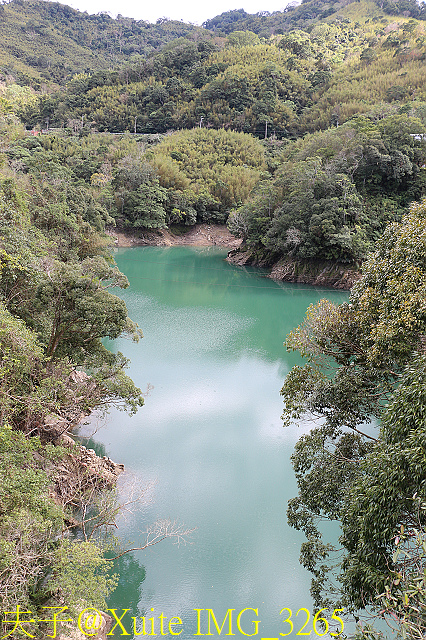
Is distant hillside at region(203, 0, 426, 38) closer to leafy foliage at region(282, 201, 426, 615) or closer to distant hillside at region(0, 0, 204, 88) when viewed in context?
distant hillside at region(0, 0, 204, 88)

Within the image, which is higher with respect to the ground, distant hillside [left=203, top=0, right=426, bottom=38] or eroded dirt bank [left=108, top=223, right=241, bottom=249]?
distant hillside [left=203, top=0, right=426, bottom=38]

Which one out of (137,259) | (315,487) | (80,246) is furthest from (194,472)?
(137,259)

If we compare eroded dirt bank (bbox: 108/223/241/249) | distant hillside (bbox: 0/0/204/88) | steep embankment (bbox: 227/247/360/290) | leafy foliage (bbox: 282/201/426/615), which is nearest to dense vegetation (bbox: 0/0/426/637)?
leafy foliage (bbox: 282/201/426/615)

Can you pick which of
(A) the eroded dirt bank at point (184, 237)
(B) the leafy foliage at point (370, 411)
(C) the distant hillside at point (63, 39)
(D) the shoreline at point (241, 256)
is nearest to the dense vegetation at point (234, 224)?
(B) the leafy foliage at point (370, 411)

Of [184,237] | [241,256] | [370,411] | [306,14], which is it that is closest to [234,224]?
[241,256]

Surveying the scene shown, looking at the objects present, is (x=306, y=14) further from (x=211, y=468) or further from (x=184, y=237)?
(x=211, y=468)

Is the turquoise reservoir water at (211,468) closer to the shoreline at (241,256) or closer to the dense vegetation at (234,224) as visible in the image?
the dense vegetation at (234,224)
